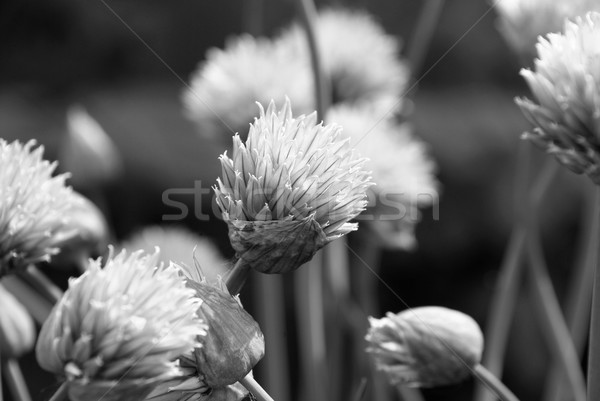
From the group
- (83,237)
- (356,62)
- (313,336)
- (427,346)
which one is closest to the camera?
(427,346)

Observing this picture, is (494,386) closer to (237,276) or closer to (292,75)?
(237,276)

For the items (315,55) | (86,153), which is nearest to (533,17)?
(315,55)

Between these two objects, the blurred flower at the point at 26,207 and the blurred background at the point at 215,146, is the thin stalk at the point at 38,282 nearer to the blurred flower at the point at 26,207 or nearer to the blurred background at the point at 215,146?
the blurred flower at the point at 26,207

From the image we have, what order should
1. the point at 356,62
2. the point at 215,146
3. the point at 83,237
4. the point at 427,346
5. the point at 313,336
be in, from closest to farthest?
the point at 427,346 < the point at 83,237 < the point at 313,336 < the point at 356,62 < the point at 215,146

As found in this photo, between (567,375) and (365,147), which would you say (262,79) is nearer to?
(365,147)

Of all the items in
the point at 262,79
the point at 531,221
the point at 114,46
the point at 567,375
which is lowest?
the point at 567,375

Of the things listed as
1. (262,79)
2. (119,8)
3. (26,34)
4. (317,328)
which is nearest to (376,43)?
(262,79)
